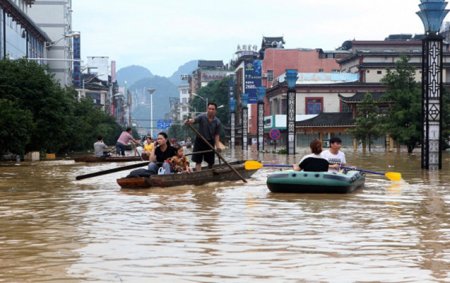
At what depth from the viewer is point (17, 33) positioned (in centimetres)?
7125

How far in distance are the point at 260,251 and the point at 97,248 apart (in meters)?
1.89

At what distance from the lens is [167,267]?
855 centimetres

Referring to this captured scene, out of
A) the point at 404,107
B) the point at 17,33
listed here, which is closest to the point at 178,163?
the point at 404,107

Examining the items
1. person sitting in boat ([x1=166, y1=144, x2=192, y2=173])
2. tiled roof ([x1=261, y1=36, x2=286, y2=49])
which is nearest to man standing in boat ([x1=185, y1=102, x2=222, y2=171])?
person sitting in boat ([x1=166, y1=144, x2=192, y2=173])

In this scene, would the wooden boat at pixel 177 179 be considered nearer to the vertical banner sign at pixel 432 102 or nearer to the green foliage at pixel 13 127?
the vertical banner sign at pixel 432 102

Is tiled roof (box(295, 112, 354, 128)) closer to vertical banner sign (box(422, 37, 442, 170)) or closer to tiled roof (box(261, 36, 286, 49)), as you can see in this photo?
tiled roof (box(261, 36, 286, 49))

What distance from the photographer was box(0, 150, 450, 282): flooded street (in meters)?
8.30

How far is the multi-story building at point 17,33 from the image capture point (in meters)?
62.7

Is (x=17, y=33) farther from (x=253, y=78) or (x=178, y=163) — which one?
(x=178, y=163)

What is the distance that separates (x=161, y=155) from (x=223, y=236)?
947 cm

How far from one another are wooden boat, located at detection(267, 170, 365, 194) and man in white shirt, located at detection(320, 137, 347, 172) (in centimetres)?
89

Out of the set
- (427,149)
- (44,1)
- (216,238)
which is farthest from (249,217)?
(44,1)

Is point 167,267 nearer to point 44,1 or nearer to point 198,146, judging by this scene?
point 198,146

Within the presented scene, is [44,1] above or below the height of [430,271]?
above
